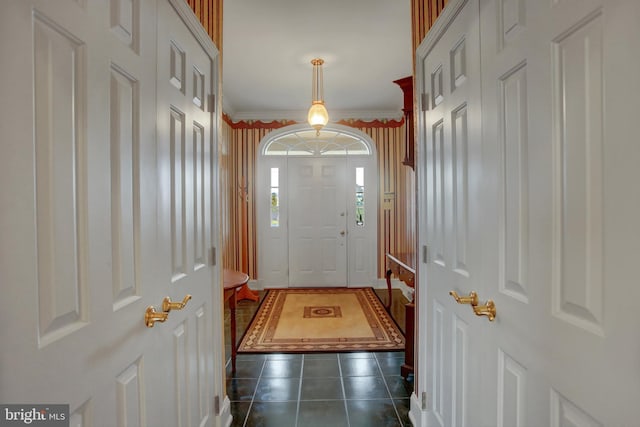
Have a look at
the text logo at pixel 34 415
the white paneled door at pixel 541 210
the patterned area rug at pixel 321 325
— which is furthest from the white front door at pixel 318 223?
the text logo at pixel 34 415

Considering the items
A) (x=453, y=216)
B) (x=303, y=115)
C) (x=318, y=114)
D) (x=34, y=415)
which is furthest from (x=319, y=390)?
(x=303, y=115)

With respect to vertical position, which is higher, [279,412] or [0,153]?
[0,153]

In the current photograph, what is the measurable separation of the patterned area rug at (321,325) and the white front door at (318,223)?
1.46ft

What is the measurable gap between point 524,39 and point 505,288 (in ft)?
2.41

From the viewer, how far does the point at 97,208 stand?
82 centimetres

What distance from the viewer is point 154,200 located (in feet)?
3.62

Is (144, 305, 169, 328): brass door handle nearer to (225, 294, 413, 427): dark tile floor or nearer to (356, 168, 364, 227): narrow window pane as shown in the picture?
(225, 294, 413, 427): dark tile floor

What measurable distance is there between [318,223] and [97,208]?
455cm

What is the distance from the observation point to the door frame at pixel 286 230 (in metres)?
5.28

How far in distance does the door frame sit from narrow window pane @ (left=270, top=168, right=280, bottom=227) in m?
0.06

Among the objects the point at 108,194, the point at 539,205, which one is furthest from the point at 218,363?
the point at 539,205

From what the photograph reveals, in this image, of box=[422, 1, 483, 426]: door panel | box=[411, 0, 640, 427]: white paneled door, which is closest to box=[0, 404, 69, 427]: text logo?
box=[411, 0, 640, 427]: white paneled door

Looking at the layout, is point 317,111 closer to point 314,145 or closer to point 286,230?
point 314,145

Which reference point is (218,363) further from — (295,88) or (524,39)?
(295,88)
